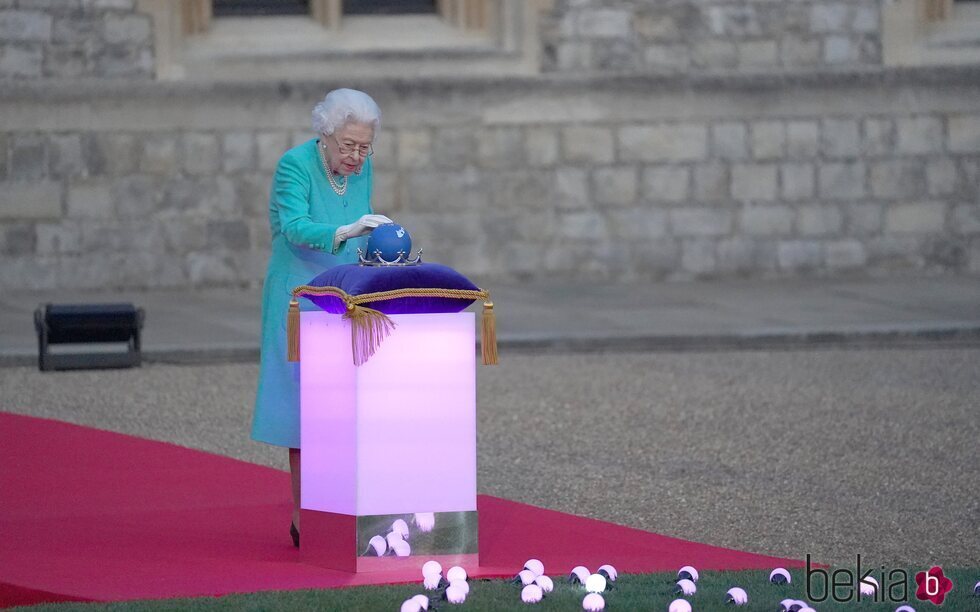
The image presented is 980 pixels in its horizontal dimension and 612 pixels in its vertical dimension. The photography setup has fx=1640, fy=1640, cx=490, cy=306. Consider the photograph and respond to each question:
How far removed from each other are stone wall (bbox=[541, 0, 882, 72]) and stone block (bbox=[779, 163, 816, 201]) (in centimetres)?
85

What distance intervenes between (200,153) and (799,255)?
5.06 metres

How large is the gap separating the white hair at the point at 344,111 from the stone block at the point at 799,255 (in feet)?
30.7

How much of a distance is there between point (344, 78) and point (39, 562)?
8.93 metres

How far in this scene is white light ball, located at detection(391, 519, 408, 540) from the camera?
4715 mm

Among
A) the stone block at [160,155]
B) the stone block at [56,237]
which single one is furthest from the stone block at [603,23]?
the stone block at [56,237]

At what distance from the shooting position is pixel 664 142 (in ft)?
44.9

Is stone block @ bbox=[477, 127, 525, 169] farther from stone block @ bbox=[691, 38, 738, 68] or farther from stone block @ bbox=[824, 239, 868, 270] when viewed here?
stone block @ bbox=[824, 239, 868, 270]

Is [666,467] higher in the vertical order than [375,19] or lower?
lower

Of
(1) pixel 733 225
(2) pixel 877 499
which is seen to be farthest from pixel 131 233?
(2) pixel 877 499

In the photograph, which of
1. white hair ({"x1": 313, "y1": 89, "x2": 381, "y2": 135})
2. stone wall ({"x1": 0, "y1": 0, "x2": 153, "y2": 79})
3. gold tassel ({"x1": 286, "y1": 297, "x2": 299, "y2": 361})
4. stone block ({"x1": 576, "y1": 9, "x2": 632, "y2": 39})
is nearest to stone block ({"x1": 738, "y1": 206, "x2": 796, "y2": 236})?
stone block ({"x1": 576, "y1": 9, "x2": 632, "y2": 39})

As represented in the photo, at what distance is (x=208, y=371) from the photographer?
927 cm

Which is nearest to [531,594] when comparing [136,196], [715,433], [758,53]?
[715,433]

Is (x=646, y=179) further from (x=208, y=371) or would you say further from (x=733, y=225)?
(x=208, y=371)

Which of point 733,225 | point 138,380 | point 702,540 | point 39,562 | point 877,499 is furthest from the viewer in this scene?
point 733,225
